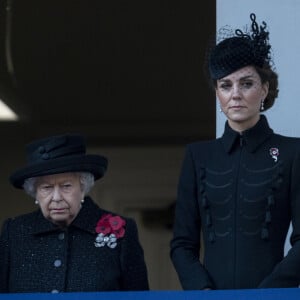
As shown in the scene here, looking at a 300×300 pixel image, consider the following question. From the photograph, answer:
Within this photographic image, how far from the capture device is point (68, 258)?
4766 millimetres

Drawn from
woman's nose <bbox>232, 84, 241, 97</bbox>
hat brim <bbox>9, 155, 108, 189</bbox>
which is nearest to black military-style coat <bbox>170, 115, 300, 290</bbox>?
woman's nose <bbox>232, 84, 241, 97</bbox>

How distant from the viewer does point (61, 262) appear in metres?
4.75

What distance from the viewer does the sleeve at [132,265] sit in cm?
472

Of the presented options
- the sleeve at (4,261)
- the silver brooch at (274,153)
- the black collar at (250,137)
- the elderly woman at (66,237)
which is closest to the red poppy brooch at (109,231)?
the elderly woman at (66,237)

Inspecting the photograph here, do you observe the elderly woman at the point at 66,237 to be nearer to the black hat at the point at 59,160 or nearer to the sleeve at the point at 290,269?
the black hat at the point at 59,160

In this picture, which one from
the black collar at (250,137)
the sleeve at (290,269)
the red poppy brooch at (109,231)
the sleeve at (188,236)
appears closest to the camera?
the sleeve at (290,269)

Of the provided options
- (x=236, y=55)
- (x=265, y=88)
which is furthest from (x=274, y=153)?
(x=236, y=55)

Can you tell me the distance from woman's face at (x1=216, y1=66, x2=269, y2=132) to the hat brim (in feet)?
1.44

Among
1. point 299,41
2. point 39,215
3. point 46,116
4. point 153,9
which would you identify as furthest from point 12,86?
point 39,215

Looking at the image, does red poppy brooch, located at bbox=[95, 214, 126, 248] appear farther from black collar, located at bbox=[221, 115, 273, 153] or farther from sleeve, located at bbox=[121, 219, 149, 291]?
black collar, located at bbox=[221, 115, 273, 153]

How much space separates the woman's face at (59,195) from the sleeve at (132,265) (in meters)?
0.19

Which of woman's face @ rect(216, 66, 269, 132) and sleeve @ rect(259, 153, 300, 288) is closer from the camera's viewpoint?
sleeve @ rect(259, 153, 300, 288)

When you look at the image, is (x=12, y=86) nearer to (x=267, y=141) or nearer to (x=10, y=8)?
(x=10, y=8)

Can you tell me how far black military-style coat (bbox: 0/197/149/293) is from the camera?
185 inches
